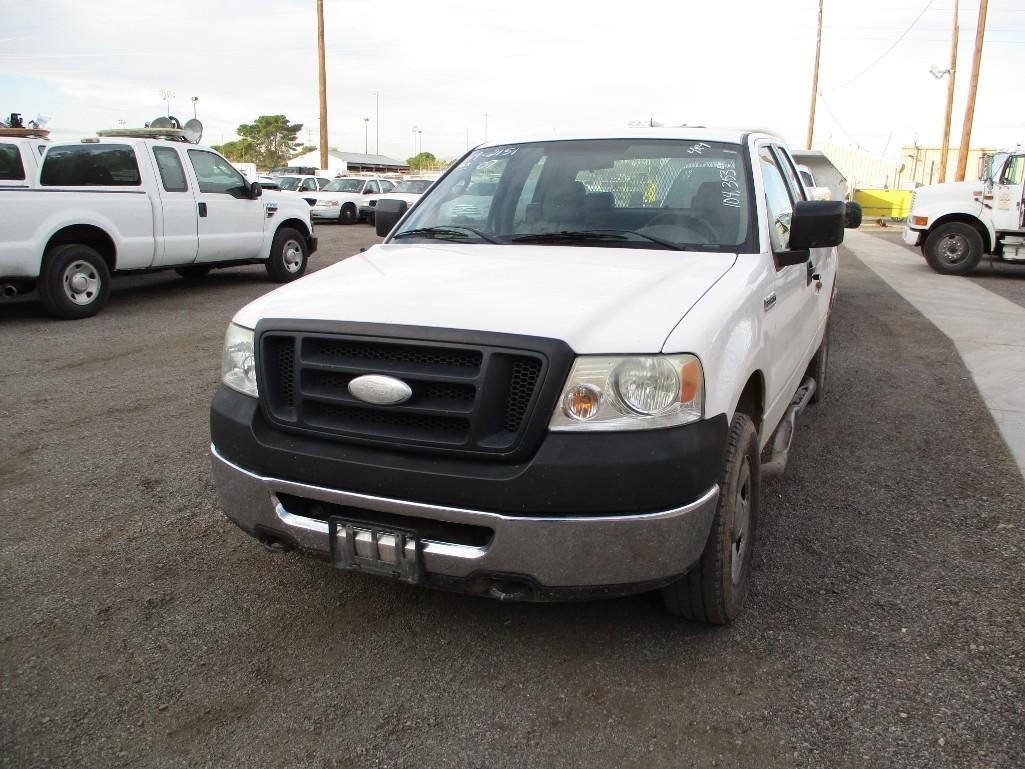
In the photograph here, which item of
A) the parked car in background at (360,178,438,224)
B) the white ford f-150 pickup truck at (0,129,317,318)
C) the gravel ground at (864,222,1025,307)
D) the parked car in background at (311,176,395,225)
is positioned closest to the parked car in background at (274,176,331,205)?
the parked car in background at (311,176,395,225)

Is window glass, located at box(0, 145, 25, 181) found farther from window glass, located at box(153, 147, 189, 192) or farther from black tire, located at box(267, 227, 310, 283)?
black tire, located at box(267, 227, 310, 283)

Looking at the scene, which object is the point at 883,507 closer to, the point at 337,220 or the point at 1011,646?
the point at 1011,646

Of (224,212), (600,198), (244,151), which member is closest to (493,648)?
(600,198)

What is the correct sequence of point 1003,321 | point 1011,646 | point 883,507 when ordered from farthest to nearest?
point 1003,321 → point 883,507 → point 1011,646

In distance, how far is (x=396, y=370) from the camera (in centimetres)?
258

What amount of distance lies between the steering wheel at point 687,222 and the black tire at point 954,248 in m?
13.3

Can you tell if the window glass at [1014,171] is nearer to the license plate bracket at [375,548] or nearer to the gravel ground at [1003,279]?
the gravel ground at [1003,279]

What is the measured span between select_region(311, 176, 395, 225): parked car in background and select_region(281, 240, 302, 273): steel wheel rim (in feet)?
48.0

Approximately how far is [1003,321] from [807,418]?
5.95 meters

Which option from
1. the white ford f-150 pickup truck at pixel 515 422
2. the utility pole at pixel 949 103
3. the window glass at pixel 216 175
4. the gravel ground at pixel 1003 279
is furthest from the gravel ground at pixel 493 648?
the utility pole at pixel 949 103

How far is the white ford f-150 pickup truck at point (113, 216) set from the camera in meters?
8.89

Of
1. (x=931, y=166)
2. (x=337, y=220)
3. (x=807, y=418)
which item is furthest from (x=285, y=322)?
(x=931, y=166)

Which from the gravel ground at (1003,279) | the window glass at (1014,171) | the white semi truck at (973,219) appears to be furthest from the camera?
the white semi truck at (973,219)

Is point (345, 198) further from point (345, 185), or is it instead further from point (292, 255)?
point (292, 255)
